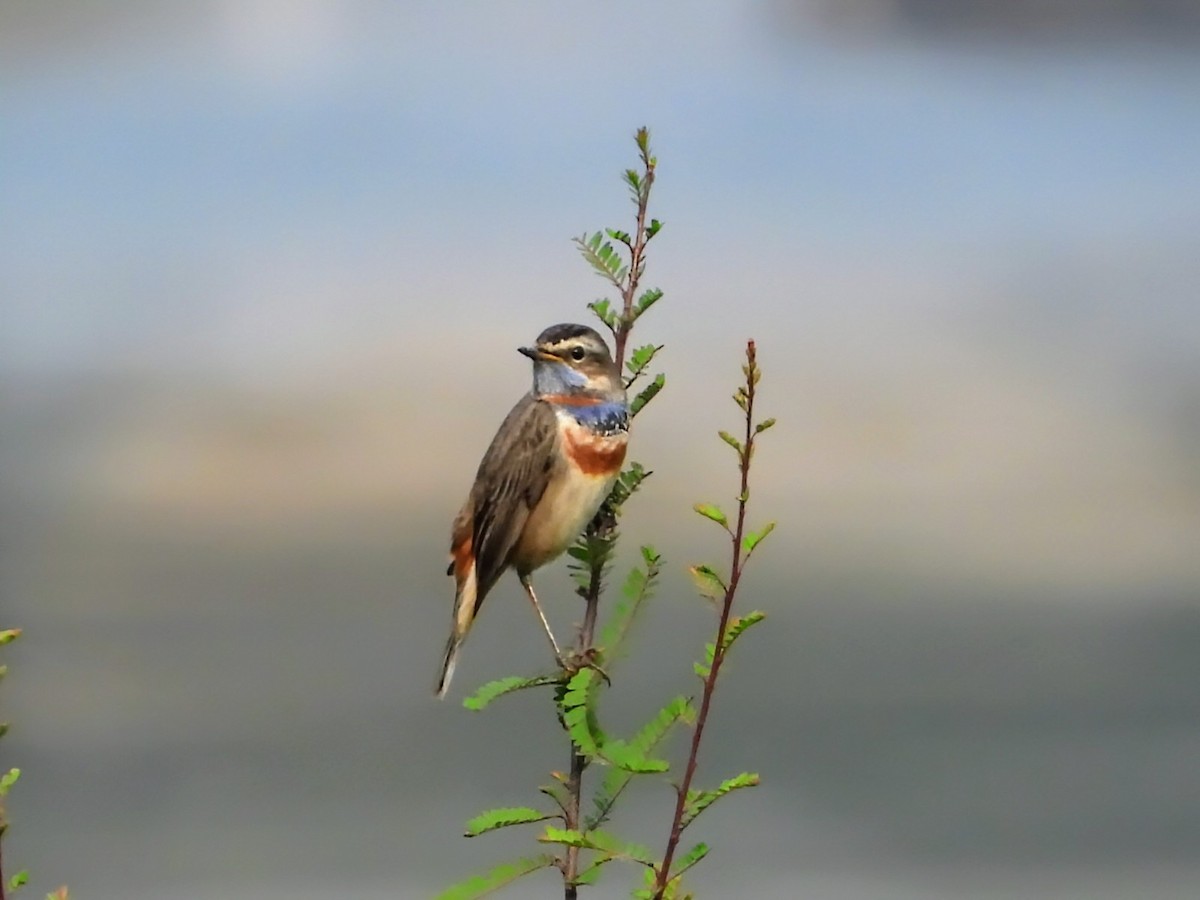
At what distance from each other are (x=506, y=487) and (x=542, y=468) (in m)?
0.08

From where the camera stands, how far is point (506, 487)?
7.81 feet

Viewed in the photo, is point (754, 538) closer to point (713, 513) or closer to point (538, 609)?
point (713, 513)

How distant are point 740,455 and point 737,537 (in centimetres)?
8

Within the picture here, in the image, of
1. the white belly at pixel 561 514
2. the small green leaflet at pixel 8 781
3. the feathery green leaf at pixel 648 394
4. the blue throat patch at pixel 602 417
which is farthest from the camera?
the blue throat patch at pixel 602 417

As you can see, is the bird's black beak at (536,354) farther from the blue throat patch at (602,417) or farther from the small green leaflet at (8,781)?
the small green leaflet at (8,781)

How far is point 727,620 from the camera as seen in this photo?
131 cm

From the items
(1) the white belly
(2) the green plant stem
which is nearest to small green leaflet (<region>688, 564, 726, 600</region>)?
(2) the green plant stem

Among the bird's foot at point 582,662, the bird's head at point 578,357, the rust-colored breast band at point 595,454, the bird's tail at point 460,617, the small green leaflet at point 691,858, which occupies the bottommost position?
the small green leaflet at point 691,858

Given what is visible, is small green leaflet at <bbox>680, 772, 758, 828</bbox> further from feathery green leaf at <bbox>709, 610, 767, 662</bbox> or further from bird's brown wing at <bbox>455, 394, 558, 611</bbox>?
bird's brown wing at <bbox>455, 394, 558, 611</bbox>

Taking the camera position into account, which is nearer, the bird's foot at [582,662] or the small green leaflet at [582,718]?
the small green leaflet at [582,718]

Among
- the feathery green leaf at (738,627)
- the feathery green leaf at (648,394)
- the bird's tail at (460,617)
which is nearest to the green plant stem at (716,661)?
the feathery green leaf at (738,627)

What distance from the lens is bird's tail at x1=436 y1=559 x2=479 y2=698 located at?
219 cm

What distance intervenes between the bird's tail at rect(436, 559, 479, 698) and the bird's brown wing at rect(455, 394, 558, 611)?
1 cm

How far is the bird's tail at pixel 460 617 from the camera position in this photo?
2193 mm
